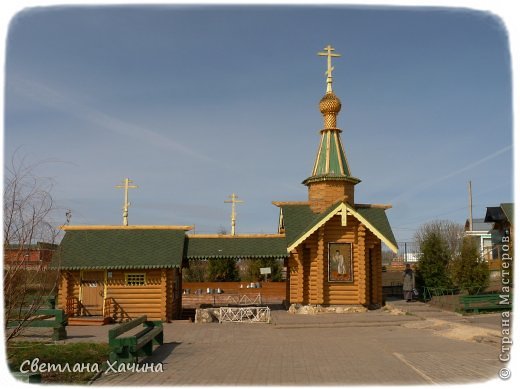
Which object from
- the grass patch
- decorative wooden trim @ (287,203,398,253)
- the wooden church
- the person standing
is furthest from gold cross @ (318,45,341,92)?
the grass patch

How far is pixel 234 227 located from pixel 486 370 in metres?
19.8

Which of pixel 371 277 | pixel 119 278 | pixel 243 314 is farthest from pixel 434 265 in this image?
pixel 119 278

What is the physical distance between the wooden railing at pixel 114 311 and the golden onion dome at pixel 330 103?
1403cm

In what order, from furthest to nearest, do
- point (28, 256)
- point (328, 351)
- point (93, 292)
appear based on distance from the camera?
point (93, 292) < point (328, 351) < point (28, 256)

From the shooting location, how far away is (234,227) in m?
28.8

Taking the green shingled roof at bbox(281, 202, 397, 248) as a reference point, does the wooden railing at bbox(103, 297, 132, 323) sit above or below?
below

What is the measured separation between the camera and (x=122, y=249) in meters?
22.6

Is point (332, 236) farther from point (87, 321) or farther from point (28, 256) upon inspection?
point (28, 256)

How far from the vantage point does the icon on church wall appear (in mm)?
22953

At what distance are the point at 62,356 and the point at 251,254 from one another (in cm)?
1212

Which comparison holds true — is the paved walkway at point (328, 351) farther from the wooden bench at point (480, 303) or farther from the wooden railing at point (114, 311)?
the wooden railing at point (114, 311)

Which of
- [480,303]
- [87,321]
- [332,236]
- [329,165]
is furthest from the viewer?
[329,165]

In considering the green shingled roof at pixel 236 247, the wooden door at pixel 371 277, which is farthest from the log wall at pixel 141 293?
the wooden door at pixel 371 277

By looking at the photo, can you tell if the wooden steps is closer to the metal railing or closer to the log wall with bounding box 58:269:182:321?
the log wall with bounding box 58:269:182:321
